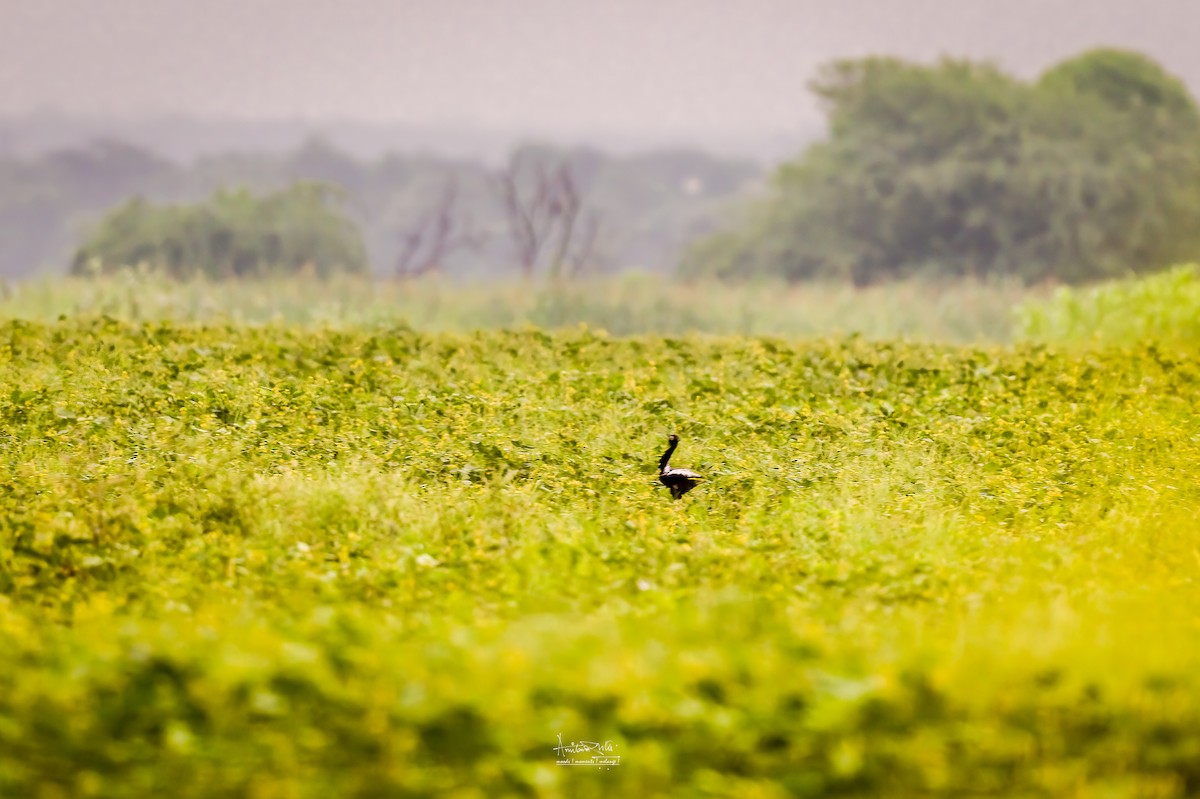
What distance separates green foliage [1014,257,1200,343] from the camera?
20781mm

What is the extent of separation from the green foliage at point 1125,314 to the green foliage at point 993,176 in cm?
2112

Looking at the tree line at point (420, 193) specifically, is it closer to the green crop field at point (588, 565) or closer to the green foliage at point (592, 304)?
the green foliage at point (592, 304)

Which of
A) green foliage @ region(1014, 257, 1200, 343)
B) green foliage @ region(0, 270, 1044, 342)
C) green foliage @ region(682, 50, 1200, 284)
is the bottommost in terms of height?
green foliage @ region(0, 270, 1044, 342)

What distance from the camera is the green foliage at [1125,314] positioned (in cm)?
2078

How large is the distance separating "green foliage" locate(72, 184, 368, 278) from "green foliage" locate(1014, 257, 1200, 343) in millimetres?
29388

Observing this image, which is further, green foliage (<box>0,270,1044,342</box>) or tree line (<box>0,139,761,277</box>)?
tree line (<box>0,139,761,277</box>)

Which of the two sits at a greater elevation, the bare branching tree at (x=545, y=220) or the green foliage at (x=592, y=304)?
the bare branching tree at (x=545, y=220)

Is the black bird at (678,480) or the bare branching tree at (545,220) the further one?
the bare branching tree at (545,220)

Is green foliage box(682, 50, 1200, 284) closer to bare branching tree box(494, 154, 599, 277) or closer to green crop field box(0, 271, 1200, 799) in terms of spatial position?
bare branching tree box(494, 154, 599, 277)

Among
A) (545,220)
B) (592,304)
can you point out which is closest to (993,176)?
(545,220)

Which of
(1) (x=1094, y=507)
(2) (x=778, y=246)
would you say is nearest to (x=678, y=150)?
(2) (x=778, y=246)

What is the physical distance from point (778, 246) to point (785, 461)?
120 ft

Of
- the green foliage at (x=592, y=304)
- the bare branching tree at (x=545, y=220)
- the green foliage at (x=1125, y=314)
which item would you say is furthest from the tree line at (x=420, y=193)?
the green foliage at (x=1125, y=314)

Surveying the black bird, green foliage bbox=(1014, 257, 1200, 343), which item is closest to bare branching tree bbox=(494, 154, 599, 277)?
green foliage bbox=(1014, 257, 1200, 343)
